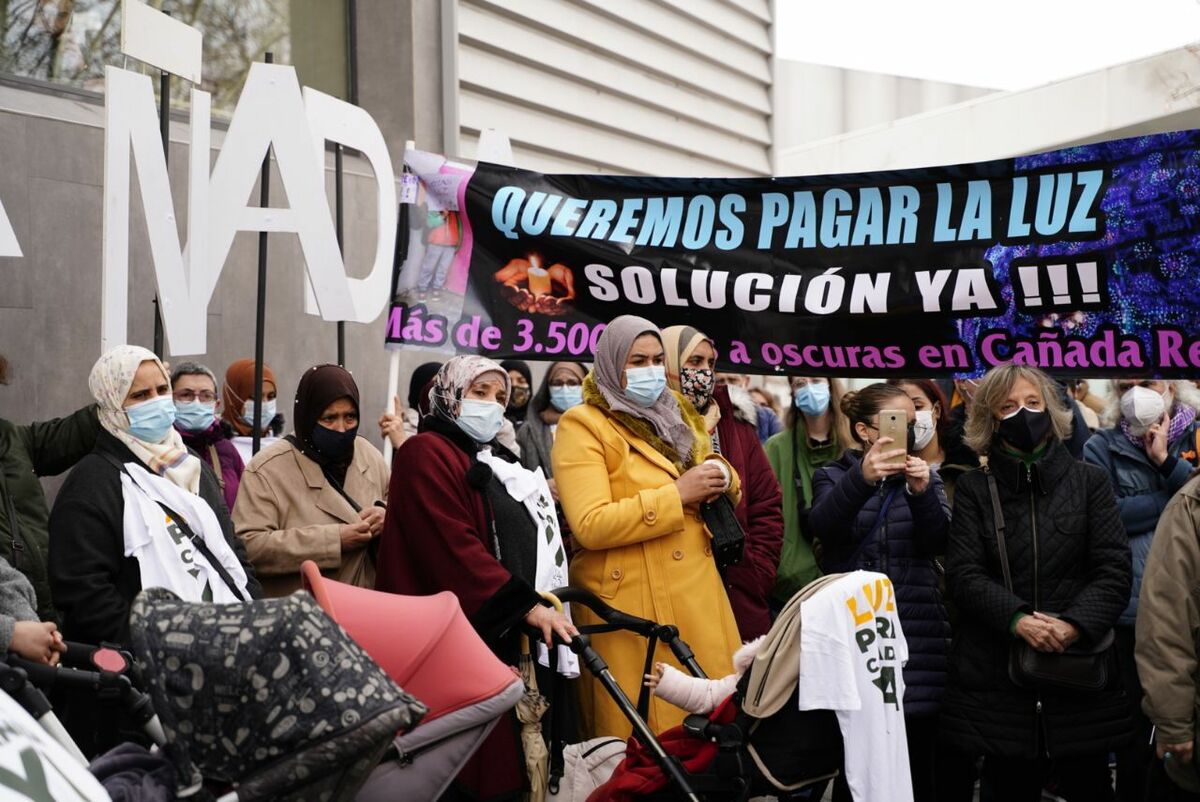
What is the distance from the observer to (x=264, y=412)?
7.79m

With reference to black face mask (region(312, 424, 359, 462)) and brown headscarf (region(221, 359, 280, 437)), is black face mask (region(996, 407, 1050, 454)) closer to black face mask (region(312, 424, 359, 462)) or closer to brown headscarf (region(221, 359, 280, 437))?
black face mask (region(312, 424, 359, 462))

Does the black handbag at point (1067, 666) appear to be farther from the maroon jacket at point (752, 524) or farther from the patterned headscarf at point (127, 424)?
the patterned headscarf at point (127, 424)

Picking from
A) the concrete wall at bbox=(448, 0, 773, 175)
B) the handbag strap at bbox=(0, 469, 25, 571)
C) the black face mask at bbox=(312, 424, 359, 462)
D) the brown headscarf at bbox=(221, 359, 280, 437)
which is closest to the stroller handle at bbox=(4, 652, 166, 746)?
the handbag strap at bbox=(0, 469, 25, 571)

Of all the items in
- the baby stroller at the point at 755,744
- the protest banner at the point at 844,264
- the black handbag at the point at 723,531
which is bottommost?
the baby stroller at the point at 755,744

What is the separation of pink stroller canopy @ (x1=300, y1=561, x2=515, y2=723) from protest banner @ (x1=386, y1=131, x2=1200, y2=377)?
307 centimetres

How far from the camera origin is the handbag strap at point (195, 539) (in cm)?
481

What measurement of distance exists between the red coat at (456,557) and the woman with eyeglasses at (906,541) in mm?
1456

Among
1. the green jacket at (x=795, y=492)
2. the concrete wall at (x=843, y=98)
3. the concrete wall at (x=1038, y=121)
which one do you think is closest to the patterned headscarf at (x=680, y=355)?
the green jacket at (x=795, y=492)

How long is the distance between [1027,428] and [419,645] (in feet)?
9.08

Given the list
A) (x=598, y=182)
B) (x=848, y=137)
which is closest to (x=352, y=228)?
(x=598, y=182)

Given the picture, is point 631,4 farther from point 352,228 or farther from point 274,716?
point 274,716

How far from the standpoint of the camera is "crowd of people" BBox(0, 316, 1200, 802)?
15.7ft

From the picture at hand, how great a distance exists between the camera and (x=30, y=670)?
3.50 meters

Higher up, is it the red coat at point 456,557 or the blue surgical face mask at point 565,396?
the blue surgical face mask at point 565,396
